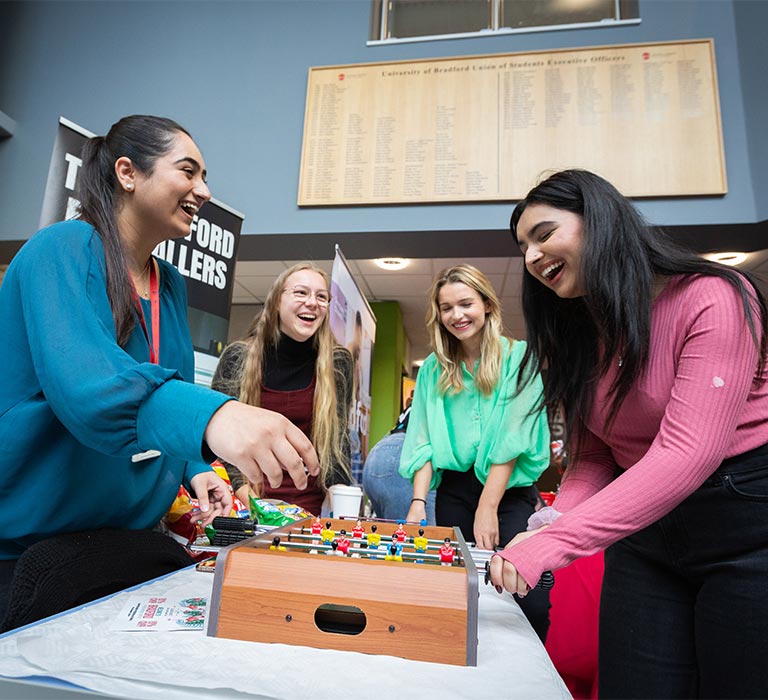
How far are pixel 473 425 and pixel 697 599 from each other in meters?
0.79

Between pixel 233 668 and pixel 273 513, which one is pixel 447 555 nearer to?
pixel 233 668

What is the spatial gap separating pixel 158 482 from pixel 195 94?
3698mm

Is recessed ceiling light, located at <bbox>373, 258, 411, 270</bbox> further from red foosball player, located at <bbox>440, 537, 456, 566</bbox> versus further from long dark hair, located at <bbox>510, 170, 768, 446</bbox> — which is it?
red foosball player, located at <bbox>440, 537, 456, 566</bbox>

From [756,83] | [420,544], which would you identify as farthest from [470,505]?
[756,83]

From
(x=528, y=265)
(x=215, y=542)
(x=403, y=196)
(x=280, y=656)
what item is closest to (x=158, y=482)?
(x=215, y=542)

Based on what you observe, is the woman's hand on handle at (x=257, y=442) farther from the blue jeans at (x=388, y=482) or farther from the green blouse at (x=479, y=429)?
the blue jeans at (x=388, y=482)

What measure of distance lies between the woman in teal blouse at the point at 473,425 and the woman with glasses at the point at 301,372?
424mm

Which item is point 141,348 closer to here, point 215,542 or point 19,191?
point 215,542

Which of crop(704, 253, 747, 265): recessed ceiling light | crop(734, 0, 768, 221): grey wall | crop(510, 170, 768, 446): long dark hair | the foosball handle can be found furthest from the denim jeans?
crop(704, 253, 747, 265): recessed ceiling light

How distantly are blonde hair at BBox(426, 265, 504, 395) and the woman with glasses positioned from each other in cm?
52

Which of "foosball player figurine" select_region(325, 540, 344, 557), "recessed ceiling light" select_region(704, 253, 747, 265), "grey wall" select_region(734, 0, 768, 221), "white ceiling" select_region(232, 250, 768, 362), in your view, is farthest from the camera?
"white ceiling" select_region(232, 250, 768, 362)

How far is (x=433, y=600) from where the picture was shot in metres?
0.65

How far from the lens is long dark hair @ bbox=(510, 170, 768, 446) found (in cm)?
99

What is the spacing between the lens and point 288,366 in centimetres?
225
